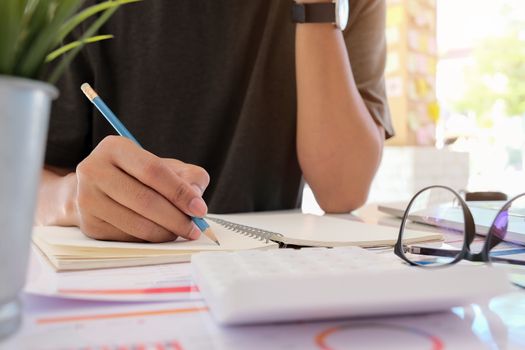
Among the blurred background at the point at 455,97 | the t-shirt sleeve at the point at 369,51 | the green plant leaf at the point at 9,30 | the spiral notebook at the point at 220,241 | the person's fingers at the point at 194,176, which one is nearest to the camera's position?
the green plant leaf at the point at 9,30

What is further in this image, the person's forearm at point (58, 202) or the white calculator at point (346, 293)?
the person's forearm at point (58, 202)

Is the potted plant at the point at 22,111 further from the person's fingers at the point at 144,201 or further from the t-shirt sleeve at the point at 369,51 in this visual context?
the t-shirt sleeve at the point at 369,51

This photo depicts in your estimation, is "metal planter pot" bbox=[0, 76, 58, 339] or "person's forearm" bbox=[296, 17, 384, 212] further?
"person's forearm" bbox=[296, 17, 384, 212]

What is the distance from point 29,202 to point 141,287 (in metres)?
0.12

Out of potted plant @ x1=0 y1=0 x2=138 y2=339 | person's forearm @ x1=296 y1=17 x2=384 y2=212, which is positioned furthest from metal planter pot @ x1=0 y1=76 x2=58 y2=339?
person's forearm @ x1=296 y1=17 x2=384 y2=212

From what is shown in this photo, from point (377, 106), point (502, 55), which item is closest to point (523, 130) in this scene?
point (502, 55)

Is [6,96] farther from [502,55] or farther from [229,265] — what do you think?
[502,55]

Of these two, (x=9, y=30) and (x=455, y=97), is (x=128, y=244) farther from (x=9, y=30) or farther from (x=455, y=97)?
(x=455, y=97)

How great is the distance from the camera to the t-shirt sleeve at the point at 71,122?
2.74 feet

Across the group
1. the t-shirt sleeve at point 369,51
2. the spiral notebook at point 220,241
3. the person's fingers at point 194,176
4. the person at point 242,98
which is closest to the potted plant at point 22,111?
the spiral notebook at point 220,241

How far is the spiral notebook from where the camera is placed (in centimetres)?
39

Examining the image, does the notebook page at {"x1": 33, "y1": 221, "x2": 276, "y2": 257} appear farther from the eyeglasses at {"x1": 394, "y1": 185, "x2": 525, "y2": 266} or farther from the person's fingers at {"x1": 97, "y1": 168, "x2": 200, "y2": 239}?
the eyeglasses at {"x1": 394, "y1": 185, "x2": 525, "y2": 266}

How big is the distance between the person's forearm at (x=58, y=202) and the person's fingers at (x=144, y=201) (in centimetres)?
13

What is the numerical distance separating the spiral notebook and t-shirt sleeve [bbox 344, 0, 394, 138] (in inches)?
17.2
